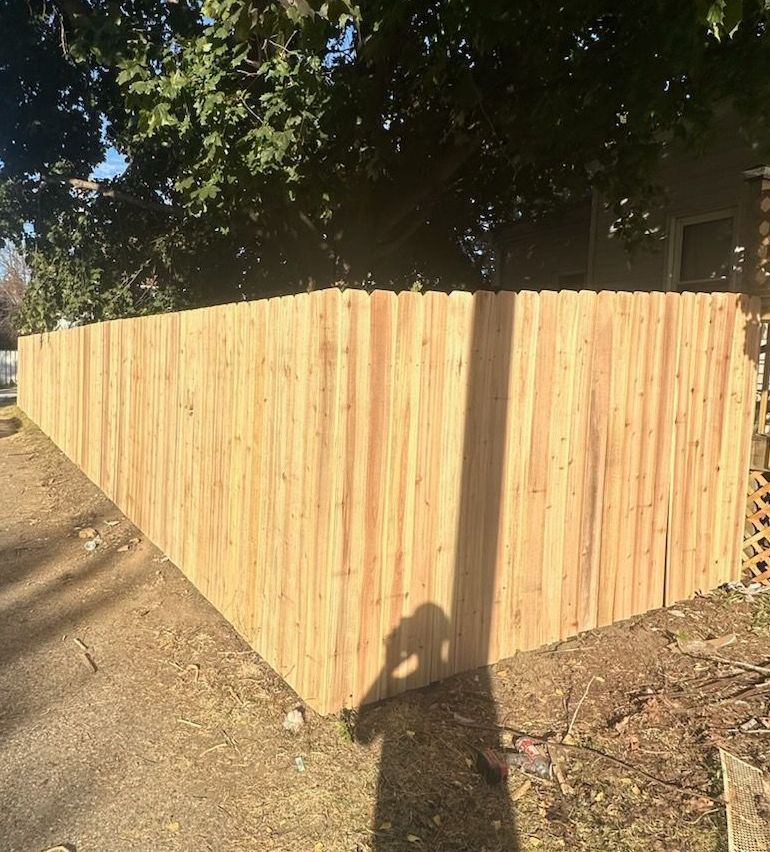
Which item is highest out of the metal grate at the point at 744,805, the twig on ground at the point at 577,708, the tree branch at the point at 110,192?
the tree branch at the point at 110,192

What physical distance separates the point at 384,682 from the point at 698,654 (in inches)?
78.8

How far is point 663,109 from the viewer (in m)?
6.25

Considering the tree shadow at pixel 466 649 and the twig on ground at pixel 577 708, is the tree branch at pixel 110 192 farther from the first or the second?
the twig on ground at pixel 577 708

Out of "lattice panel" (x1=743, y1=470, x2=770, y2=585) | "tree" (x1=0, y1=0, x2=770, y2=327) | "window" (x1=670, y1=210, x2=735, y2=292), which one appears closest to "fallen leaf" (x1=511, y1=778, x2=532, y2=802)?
"lattice panel" (x1=743, y1=470, x2=770, y2=585)

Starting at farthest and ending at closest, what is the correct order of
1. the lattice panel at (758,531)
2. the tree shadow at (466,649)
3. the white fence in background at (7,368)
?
1. the white fence in background at (7,368)
2. the lattice panel at (758,531)
3. the tree shadow at (466,649)

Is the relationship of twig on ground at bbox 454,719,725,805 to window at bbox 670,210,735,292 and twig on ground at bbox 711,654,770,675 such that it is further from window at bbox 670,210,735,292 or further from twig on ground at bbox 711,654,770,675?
window at bbox 670,210,735,292

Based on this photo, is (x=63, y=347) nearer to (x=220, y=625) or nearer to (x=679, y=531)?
(x=220, y=625)

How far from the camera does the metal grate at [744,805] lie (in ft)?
8.60

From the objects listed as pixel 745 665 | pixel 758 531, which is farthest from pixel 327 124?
pixel 745 665

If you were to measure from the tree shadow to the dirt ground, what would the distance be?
0.01m

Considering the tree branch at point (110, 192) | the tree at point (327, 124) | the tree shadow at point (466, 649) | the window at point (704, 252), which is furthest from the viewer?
the tree branch at point (110, 192)

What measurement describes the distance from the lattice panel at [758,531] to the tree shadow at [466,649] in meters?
2.60

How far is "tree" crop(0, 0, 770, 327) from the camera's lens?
236 inches

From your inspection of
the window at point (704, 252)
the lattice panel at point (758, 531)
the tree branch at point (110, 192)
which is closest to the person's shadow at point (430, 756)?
the lattice panel at point (758, 531)
